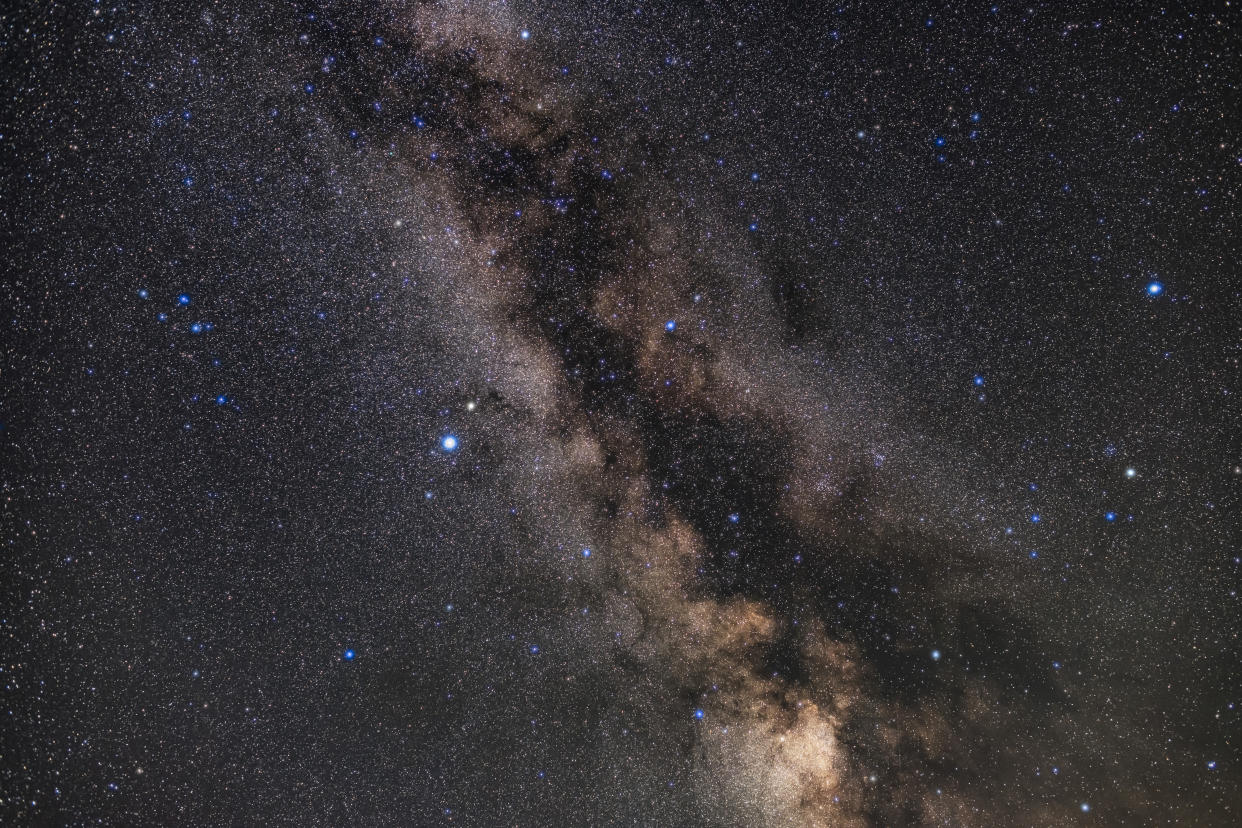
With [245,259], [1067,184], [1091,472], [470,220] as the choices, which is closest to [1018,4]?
[1067,184]

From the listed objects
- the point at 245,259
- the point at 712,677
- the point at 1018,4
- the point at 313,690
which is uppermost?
the point at 1018,4

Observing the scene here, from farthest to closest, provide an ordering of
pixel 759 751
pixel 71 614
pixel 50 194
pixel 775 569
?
pixel 759 751, pixel 775 569, pixel 71 614, pixel 50 194

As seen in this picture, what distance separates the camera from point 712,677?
13.1ft

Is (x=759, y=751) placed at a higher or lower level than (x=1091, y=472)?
lower

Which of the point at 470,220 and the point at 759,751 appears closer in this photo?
the point at 470,220

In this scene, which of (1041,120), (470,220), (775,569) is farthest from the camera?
(775,569)

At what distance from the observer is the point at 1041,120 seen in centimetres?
285

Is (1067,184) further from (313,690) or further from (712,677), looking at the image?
(313,690)

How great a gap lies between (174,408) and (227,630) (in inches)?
54.2

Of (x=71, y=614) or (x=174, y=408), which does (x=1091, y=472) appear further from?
(x=71, y=614)

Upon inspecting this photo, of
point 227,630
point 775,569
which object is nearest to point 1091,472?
point 775,569

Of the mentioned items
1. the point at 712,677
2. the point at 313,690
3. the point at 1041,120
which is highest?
the point at 1041,120

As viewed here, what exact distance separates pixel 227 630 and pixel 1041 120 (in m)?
5.70

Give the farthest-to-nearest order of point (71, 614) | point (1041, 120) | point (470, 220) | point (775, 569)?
point (775, 569) < point (470, 220) < point (1041, 120) < point (71, 614)
